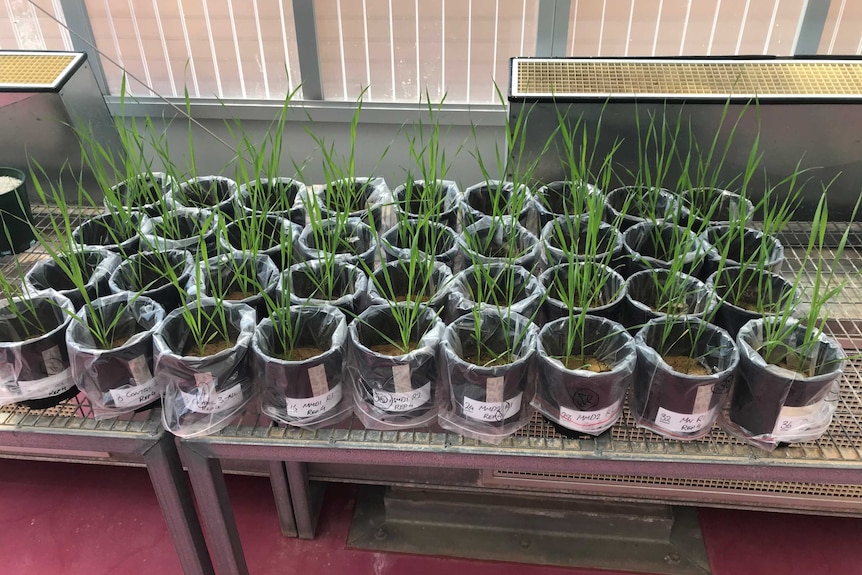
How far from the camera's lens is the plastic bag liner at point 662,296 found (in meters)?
1.03

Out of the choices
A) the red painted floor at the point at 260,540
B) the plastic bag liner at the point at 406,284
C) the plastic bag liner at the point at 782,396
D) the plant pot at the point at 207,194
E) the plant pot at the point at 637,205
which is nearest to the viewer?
the plastic bag liner at the point at 782,396

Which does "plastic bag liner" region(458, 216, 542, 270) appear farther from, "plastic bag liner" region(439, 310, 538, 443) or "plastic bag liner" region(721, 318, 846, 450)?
"plastic bag liner" region(721, 318, 846, 450)

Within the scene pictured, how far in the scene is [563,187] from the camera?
1412 mm

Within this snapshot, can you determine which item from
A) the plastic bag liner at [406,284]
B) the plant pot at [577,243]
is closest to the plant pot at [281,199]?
the plastic bag liner at [406,284]

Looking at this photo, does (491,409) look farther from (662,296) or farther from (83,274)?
(83,274)

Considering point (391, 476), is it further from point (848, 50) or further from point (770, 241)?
point (848, 50)

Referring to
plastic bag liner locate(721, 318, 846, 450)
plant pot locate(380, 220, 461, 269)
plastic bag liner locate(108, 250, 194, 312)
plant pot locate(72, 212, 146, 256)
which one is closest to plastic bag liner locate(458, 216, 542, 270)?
plant pot locate(380, 220, 461, 269)

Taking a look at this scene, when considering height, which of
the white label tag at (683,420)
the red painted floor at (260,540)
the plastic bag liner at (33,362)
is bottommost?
the red painted floor at (260,540)

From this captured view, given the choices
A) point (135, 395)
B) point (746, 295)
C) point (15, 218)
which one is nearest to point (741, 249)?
point (746, 295)

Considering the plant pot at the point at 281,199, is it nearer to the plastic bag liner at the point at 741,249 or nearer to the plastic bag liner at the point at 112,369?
the plastic bag liner at the point at 112,369

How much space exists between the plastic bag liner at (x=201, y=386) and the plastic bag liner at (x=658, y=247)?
0.69m

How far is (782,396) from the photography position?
865 mm

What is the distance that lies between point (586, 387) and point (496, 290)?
332mm

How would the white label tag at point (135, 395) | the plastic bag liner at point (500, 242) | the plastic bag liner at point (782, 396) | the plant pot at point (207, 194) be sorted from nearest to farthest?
1. the plastic bag liner at point (782, 396)
2. the white label tag at point (135, 395)
3. the plastic bag liner at point (500, 242)
4. the plant pot at point (207, 194)
